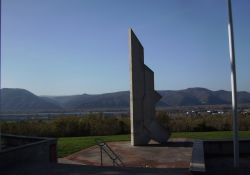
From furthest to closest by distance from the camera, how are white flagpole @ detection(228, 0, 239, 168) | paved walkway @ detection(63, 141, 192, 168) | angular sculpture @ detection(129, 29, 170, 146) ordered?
angular sculpture @ detection(129, 29, 170, 146) → paved walkway @ detection(63, 141, 192, 168) → white flagpole @ detection(228, 0, 239, 168)

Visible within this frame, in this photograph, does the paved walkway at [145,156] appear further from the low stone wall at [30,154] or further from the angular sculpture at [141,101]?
the low stone wall at [30,154]

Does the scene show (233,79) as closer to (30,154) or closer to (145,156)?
(30,154)

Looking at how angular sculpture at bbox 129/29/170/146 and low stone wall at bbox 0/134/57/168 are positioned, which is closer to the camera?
low stone wall at bbox 0/134/57/168

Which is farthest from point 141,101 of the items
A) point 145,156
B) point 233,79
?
point 233,79

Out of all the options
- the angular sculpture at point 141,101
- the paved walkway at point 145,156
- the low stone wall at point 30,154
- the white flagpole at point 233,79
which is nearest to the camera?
the low stone wall at point 30,154

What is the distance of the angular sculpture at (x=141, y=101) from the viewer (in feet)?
76.0

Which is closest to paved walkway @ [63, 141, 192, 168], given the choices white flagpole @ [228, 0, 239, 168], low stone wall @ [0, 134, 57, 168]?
low stone wall @ [0, 134, 57, 168]

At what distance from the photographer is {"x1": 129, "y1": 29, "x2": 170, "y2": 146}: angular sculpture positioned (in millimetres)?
23172

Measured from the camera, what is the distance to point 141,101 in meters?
23.6

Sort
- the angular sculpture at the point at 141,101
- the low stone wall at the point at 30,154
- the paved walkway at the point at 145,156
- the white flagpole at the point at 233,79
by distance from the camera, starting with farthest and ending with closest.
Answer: the angular sculpture at the point at 141,101, the paved walkway at the point at 145,156, the white flagpole at the point at 233,79, the low stone wall at the point at 30,154

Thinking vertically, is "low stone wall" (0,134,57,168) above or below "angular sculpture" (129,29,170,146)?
below

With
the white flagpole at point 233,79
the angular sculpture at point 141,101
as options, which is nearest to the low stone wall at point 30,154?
the white flagpole at point 233,79

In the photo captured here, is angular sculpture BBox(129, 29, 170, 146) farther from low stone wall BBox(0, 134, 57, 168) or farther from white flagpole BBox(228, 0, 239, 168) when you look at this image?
white flagpole BBox(228, 0, 239, 168)

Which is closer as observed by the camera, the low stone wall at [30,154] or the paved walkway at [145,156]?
the low stone wall at [30,154]
